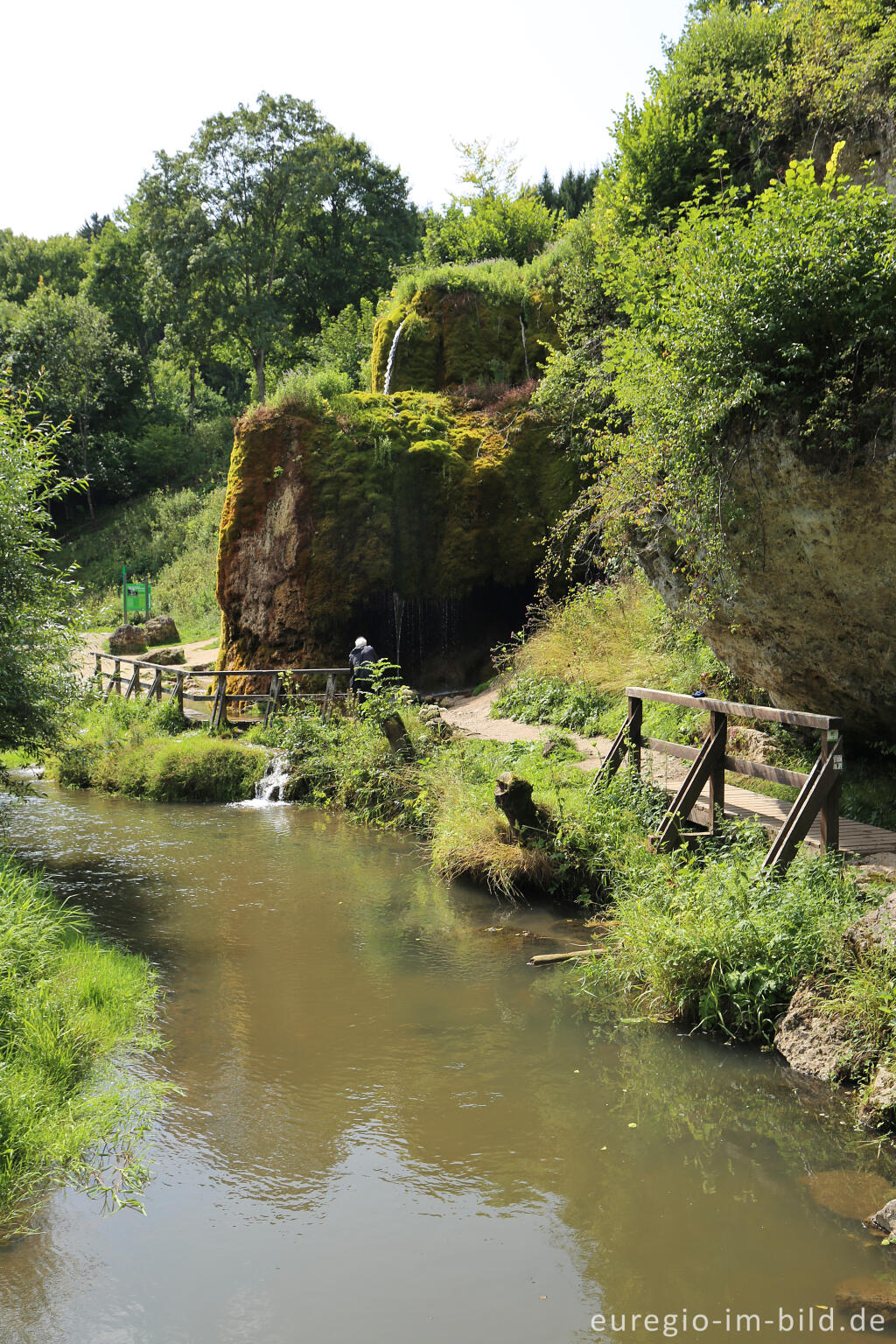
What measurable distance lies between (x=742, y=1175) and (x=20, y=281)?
2396 inches

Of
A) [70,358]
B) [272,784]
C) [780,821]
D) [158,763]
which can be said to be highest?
[70,358]

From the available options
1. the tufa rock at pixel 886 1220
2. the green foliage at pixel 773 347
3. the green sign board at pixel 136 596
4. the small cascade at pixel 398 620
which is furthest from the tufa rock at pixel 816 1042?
the green sign board at pixel 136 596

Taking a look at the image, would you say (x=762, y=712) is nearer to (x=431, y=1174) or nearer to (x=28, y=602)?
(x=431, y=1174)

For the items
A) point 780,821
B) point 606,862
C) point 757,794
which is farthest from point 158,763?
point 780,821

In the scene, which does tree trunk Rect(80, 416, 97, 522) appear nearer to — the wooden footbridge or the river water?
the wooden footbridge

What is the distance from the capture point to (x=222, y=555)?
67.8 ft

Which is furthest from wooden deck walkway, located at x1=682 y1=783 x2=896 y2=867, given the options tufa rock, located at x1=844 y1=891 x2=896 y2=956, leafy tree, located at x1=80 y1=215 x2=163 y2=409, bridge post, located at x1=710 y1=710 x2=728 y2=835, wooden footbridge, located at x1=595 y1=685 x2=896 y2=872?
leafy tree, located at x1=80 y1=215 x2=163 y2=409

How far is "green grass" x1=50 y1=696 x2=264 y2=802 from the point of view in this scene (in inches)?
590

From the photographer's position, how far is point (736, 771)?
28.2ft

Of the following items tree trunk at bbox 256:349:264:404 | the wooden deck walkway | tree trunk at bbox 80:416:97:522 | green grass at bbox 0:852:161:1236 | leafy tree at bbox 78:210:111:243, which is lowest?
green grass at bbox 0:852:161:1236

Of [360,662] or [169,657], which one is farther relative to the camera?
[169,657]

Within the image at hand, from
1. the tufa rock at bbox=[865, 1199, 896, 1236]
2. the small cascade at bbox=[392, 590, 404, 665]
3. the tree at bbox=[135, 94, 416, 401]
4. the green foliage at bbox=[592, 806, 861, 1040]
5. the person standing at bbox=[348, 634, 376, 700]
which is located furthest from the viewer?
the tree at bbox=[135, 94, 416, 401]

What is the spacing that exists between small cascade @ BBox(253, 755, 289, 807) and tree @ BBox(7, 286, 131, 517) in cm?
3338

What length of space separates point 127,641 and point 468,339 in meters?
13.9
